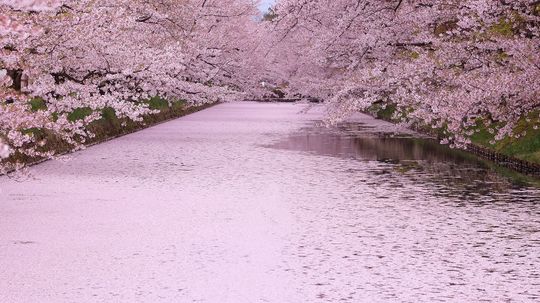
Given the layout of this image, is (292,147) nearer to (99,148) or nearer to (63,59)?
(99,148)

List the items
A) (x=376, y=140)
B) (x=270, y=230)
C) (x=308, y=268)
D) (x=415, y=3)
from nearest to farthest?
(x=308, y=268) → (x=270, y=230) → (x=415, y=3) → (x=376, y=140)

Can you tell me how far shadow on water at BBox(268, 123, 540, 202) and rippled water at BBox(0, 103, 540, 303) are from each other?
2.9 inches

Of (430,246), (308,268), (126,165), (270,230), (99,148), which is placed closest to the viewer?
(308,268)

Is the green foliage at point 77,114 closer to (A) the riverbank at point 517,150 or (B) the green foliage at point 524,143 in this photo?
(A) the riverbank at point 517,150

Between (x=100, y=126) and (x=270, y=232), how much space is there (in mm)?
20911

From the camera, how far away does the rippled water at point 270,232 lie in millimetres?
8242

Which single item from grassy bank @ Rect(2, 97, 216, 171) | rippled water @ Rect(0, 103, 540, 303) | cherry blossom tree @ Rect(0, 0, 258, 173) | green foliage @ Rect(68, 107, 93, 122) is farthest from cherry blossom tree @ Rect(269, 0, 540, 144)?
green foliage @ Rect(68, 107, 93, 122)

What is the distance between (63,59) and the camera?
23.4m

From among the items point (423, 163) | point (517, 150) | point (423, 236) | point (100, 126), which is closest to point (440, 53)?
point (423, 163)

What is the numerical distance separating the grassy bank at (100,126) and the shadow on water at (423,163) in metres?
6.60

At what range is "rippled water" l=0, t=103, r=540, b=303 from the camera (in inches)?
324

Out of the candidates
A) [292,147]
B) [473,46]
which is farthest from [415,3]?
[292,147]

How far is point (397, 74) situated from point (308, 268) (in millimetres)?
12669

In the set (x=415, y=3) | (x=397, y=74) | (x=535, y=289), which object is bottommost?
(x=535, y=289)
